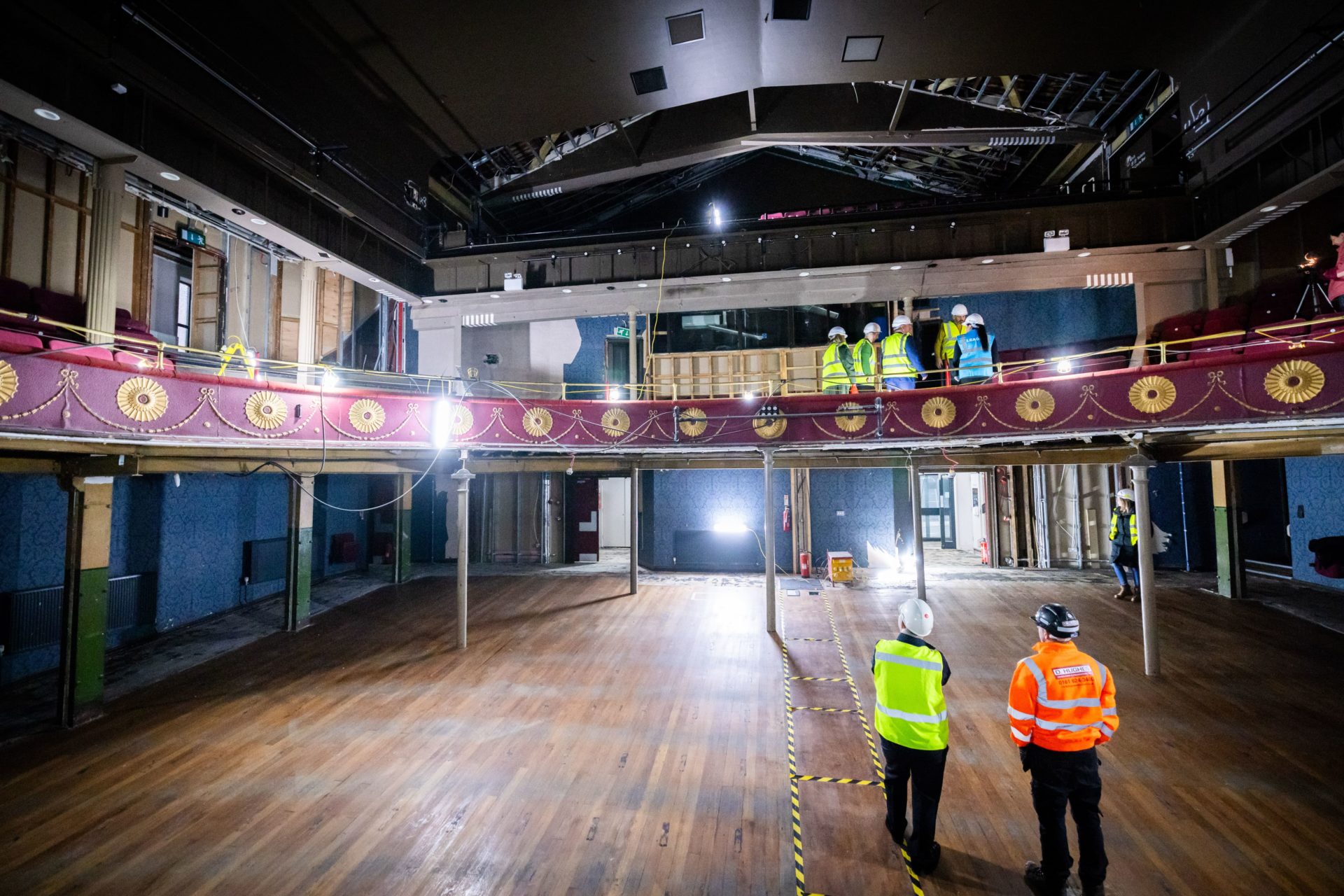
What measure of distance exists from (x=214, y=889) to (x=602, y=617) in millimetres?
7377

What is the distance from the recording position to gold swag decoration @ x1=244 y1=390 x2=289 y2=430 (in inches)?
278

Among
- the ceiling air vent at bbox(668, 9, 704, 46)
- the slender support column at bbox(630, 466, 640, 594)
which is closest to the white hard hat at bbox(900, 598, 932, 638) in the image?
the slender support column at bbox(630, 466, 640, 594)

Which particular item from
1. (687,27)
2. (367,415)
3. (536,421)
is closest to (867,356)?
(536,421)

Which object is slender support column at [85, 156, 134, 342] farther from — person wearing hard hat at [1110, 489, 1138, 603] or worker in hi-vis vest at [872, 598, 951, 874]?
person wearing hard hat at [1110, 489, 1138, 603]

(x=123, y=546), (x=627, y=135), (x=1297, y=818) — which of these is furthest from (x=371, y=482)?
(x=1297, y=818)

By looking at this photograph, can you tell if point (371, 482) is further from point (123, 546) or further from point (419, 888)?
point (419, 888)

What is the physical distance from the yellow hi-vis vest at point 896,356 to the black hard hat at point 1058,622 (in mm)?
5803

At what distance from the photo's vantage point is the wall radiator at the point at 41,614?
26.2 ft

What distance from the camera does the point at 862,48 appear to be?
9.53 metres

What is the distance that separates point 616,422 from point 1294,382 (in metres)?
8.68

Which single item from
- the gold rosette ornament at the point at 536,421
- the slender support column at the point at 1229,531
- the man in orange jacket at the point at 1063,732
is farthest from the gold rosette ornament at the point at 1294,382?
the gold rosette ornament at the point at 536,421

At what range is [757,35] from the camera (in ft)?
30.7

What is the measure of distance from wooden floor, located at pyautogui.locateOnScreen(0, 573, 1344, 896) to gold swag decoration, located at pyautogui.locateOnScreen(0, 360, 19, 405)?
3.73 m

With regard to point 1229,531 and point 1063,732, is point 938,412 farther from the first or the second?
point 1229,531
